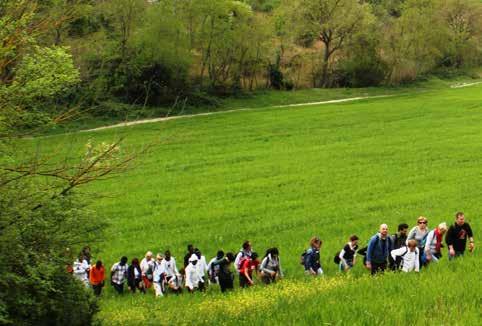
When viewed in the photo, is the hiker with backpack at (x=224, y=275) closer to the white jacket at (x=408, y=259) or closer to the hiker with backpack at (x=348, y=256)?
the hiker with backpack at (x=348, y=256)

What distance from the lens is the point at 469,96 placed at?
198ft

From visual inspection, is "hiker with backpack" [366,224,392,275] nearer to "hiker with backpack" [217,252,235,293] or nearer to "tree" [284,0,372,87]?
"hiker with backpack" [217,252,235,293]

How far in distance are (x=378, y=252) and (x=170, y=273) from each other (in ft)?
17.4

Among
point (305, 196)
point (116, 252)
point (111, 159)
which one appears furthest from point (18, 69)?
point (305, 196)

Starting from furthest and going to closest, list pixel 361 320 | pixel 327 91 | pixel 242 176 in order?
1. pixel 327 91
2. pixel 242 176
3. pixel 361 320

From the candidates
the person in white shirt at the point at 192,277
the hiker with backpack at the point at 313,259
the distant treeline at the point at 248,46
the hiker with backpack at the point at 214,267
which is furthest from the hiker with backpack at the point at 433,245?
the distant treeline at the point at 248,46

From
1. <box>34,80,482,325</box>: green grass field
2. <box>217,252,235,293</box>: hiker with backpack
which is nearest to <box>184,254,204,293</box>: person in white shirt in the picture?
<box>34,80,482,325</box>: green grass field

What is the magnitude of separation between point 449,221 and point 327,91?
45.3m

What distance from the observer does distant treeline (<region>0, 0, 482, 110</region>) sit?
165 feet

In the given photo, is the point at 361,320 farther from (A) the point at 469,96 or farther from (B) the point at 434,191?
(A) the point at 469,96

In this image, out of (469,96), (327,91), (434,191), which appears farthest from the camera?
(327,91)

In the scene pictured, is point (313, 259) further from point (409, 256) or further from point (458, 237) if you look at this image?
point (458, 237)

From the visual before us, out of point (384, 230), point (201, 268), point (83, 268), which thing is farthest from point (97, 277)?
point (384, 230)

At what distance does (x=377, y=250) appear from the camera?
1413 centimetres
